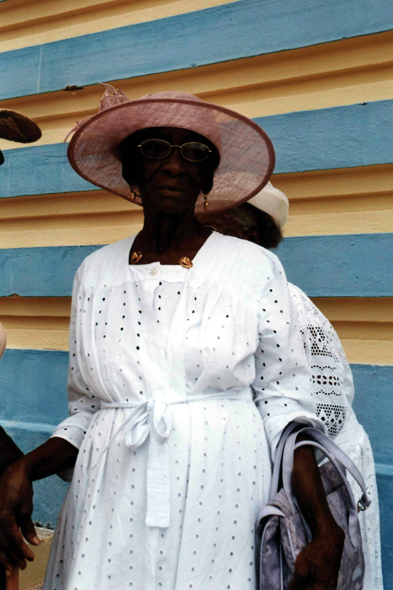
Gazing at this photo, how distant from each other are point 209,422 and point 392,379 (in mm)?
1567

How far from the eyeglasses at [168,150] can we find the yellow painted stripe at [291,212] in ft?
4.73

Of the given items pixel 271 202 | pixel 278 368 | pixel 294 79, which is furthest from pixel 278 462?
pixel 294 79

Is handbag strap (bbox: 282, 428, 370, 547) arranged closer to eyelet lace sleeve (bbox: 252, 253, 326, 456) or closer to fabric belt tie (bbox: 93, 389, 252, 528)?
eyelet lace sleeve (bbox: 252, 253, 326, 456)

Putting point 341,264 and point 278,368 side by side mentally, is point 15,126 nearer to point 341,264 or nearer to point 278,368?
point 278,368

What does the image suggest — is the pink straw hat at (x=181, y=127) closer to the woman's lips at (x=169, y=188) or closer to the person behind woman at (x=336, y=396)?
the woman's lips at (x=169, y=188)

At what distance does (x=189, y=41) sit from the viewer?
356 centimetres

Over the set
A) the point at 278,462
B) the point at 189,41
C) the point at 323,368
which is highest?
the point at 189,41

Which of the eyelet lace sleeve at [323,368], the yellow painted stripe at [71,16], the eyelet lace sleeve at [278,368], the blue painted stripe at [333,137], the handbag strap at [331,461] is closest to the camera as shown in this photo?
the handbag strap at [331,461]

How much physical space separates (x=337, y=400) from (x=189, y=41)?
238cm

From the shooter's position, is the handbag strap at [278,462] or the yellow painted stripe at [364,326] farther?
the yellow painted stripe at [364,326]

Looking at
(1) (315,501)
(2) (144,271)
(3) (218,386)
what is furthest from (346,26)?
(1) (315,501)

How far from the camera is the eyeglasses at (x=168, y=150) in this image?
1.87 meters

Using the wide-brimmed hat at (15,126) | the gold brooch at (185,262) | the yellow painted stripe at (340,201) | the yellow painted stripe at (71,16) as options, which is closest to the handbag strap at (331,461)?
the gold brooch at (185,262)

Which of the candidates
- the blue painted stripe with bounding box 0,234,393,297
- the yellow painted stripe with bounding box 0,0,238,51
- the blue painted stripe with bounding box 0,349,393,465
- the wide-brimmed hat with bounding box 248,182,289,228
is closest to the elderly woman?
the wide-brimmed hat with bounding box 248,182,289,228
